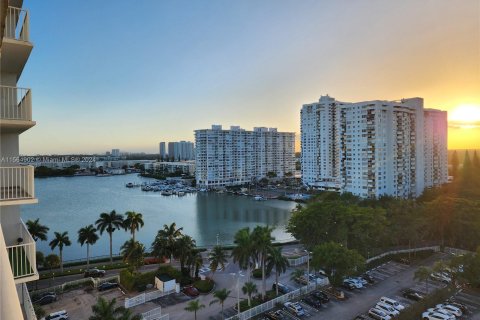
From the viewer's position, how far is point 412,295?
12039 millimetres

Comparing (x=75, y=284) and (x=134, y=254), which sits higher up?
(x=134, y=254)

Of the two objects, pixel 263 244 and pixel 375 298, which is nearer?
pixel 263 244

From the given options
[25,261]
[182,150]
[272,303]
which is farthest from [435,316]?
[182,150]

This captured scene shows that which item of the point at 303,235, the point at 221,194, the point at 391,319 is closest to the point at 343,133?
the point at 221,194

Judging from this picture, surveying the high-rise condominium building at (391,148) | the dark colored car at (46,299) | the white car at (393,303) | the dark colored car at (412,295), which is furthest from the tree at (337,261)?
the high-rise condominium building at (391,148)

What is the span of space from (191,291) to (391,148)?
32492 millimetres

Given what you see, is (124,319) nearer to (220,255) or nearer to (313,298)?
(220,255)

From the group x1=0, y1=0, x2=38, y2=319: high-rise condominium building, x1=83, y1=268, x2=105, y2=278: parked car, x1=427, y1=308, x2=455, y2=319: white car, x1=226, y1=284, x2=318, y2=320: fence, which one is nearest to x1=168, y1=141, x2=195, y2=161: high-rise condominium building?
x1=83, y1=268, x2=105, y2=278: parked car

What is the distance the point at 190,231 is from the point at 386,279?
56.6ft

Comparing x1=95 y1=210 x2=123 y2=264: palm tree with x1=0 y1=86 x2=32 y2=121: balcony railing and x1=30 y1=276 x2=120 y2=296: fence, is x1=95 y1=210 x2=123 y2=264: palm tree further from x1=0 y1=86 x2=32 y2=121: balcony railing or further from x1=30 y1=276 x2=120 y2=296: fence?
x1=0 y1=86 x2=32 y2=121: balcony railing

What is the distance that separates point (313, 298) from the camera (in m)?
11.7

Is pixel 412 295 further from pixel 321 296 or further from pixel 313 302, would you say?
pixel 313 302

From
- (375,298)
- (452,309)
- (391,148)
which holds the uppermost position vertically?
(391,148)

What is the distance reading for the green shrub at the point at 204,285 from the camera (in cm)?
1280
